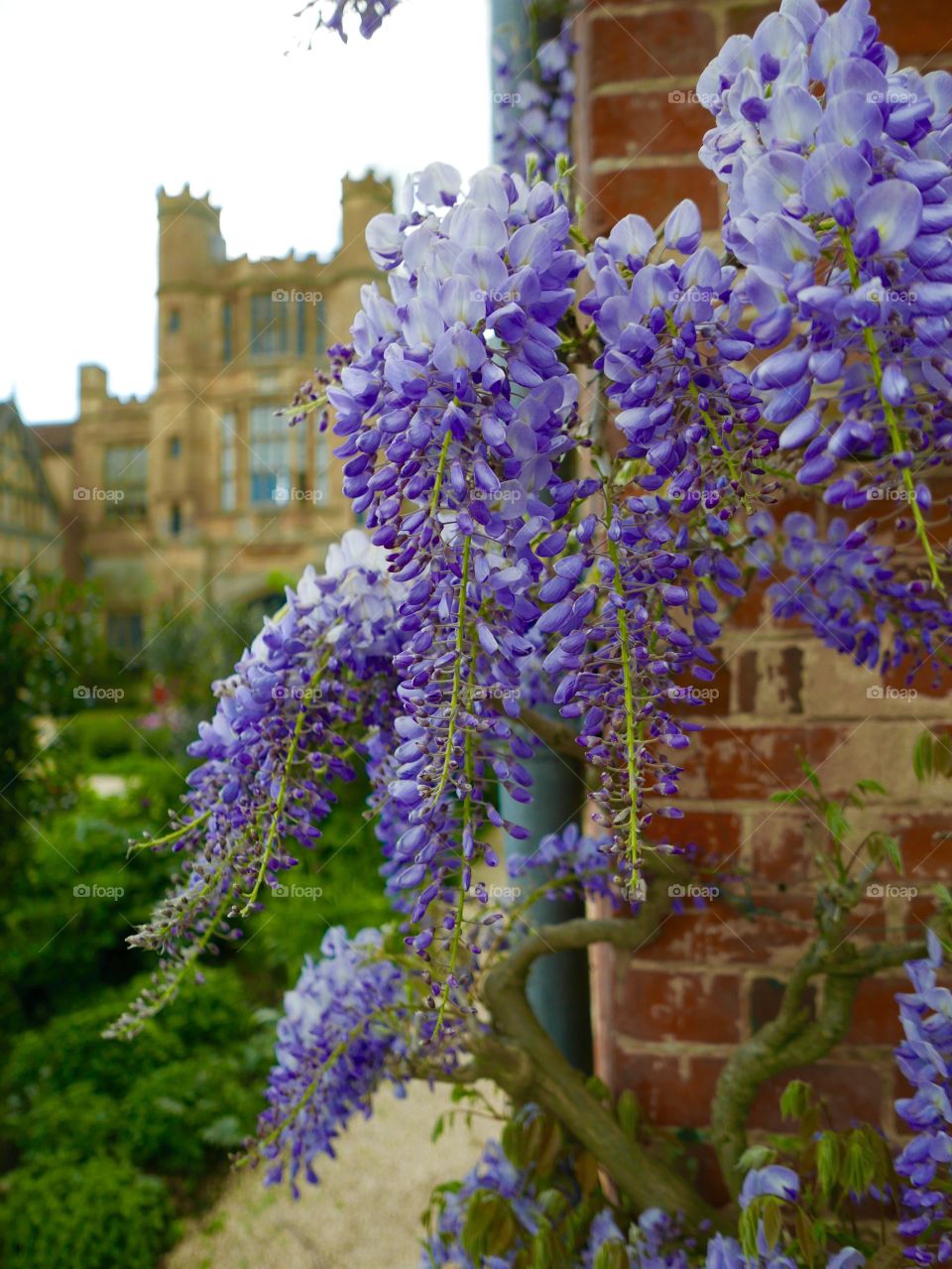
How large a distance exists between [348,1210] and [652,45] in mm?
2000

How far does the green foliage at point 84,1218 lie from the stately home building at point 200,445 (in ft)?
34.7

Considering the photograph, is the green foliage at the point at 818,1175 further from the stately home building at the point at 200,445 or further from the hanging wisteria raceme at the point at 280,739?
the stately home building at the point at 200,445

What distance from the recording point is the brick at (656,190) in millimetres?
958

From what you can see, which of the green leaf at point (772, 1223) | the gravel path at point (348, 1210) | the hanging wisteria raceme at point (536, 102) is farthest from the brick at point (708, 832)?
the gravel path at point (348, 1210)

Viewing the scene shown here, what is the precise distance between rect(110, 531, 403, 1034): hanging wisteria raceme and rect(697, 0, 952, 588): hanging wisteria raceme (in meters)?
0.36

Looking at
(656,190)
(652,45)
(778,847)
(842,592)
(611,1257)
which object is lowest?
(611,1257)

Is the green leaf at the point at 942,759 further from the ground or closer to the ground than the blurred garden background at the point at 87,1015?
further from the ground

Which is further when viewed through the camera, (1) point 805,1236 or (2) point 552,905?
(2) point 552,905

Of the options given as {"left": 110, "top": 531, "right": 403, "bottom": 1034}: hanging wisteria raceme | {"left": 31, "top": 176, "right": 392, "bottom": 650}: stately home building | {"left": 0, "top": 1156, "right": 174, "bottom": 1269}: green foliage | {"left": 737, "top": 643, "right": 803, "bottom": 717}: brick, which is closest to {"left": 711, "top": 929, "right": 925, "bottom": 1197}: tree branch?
{"left": 737, "top": 643, "right": 803, "bottom": 717}: brick

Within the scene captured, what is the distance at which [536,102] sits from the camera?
1396 millimetres

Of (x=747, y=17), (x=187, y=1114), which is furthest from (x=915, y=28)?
(x=187, y=1114)

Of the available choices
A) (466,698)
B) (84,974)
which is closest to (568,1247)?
(466,698)

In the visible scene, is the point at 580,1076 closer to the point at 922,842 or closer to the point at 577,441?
the point at 922,842

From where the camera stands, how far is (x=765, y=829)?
0.97 meters
